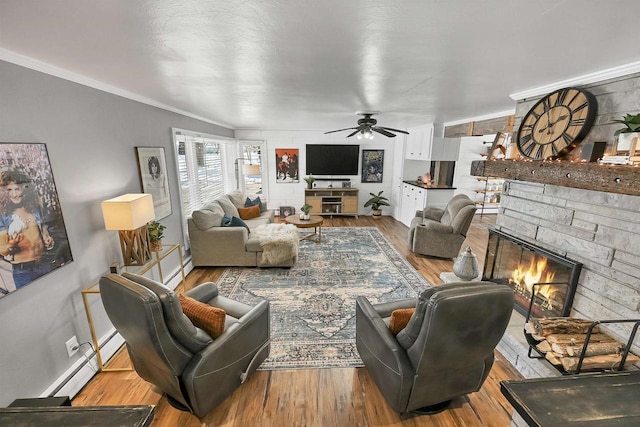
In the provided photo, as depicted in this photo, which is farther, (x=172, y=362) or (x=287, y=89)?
(x=287, y=89)

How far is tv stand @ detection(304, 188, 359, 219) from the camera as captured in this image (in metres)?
6.83

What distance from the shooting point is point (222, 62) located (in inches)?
63.3

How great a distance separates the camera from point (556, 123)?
216 centimetres

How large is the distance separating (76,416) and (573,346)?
261 centimetres

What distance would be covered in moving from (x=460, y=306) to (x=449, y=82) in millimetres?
1664

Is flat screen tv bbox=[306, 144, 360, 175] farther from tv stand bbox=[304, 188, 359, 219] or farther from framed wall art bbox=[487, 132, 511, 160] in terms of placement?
framed wall art bbox=[487, 132, 511, 160]

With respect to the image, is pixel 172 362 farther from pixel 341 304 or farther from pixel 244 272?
pixel 244 272

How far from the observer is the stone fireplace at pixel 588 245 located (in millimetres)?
1720

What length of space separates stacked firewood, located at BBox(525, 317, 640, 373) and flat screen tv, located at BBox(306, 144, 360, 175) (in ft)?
17.6

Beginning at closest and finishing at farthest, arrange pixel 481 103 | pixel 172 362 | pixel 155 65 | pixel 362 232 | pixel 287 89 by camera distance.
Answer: pixel 172 362 → pixel 155 65 → pixel 287 89 → pixel 481 103 → pixel 362 232

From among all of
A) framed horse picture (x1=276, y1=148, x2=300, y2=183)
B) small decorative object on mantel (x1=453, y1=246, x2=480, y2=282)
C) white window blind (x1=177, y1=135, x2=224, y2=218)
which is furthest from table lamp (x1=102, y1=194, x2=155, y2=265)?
framed horse picture (x1=276, y1=148, x2=300, y2=183)

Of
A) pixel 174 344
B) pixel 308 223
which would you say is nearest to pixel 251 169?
pixel 308 223

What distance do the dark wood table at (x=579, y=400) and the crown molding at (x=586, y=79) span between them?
1.76 m

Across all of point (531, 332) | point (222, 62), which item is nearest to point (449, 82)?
point (222, 62)
